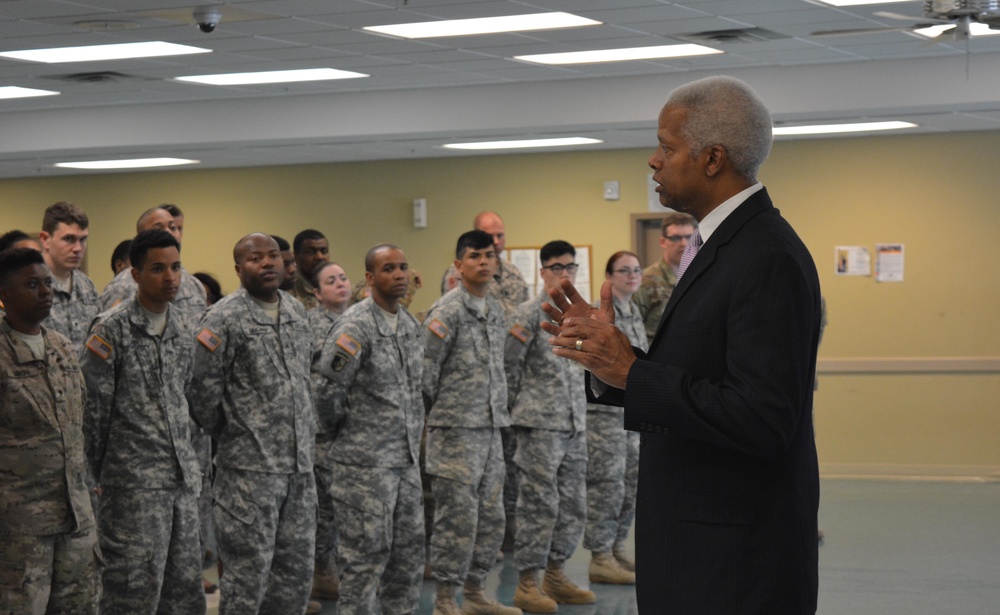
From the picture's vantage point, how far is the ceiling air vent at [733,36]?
742cm

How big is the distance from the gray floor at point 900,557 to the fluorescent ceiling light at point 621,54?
126 inches

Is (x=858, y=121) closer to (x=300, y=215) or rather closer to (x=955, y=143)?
(x=955, y=143)

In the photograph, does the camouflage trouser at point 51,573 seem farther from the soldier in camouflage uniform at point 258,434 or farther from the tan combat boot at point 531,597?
the tan combat boot at point 531,597

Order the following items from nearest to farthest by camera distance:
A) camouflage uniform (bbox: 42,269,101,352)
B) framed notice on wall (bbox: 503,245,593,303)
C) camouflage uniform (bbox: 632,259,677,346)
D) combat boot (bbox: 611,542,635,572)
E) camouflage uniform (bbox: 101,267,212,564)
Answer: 1. camouflage uniform (bbox: 42,269,101,352)
2. camouflage uniform (bbox: 101,267,212,564)
3. combat boot (bbox: 611,542,635,572)
4. camouflage uniform (bbox: 632,259,677,346)
5. framed notice on wall (bbox: 503,245,593,303)

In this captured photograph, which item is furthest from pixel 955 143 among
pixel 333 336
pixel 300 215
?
pixel 333 336

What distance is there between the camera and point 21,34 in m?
7.01

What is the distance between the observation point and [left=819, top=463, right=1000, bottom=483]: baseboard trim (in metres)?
10.5

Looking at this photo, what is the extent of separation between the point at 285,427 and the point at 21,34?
3.45 m

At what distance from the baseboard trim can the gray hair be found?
8.98 metres

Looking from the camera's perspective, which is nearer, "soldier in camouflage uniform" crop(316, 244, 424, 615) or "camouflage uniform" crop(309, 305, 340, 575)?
"soldier in camouflage uniform" crop(316, 244, 424, 615)

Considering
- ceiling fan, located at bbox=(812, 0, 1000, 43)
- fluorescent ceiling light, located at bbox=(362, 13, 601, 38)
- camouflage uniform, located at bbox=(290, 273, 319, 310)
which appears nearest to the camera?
ceiling fan, located at bbox=(812, 0, 1000, 43)

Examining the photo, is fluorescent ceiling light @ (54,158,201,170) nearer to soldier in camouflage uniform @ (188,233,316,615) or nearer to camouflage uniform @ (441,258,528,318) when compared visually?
camouflage uniform @ (441,258,528,318)

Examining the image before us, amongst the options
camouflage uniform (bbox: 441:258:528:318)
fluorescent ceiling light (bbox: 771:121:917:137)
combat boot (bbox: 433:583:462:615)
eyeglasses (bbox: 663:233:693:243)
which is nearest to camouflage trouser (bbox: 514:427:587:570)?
combat boot (bbox: 433:583:462:615)

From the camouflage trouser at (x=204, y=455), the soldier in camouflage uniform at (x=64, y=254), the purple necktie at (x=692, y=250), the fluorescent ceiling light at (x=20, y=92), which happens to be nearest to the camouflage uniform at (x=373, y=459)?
the soldier in camouflage uniform at (x=64, y=254)
